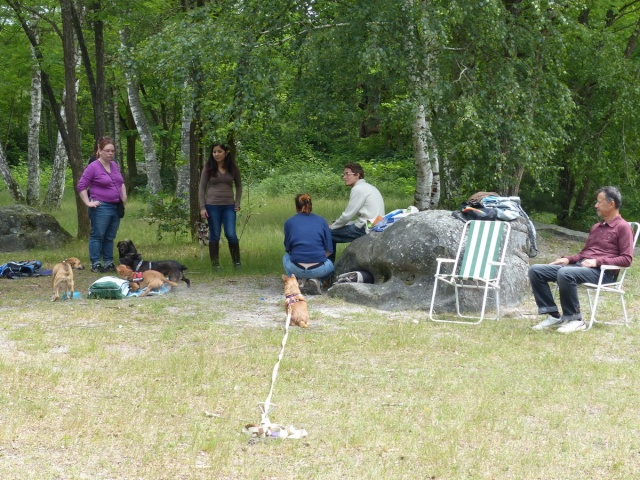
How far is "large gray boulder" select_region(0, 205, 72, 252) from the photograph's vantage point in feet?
51.2

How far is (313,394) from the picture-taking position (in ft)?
20.6

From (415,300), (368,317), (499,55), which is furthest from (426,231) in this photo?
(499,55)

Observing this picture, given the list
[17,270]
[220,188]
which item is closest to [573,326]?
[220,188]

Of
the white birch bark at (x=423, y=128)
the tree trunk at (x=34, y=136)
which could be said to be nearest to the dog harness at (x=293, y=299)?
the white birch bark at (x=423, y=128)

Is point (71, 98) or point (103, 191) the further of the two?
point (71, 98)

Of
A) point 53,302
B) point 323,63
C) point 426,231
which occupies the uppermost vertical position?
point 323,63

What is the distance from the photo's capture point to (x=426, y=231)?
10.2 m

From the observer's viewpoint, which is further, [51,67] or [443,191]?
[51,67]

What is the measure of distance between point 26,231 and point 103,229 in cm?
442

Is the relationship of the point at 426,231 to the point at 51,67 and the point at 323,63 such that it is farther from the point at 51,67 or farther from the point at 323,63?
the point at 51,67

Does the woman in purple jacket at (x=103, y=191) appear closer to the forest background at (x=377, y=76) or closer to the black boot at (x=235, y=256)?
the forest background at (x=377, y=76)

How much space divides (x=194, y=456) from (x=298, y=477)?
0.63 m

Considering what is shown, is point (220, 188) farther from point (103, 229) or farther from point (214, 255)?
point (103, 229)

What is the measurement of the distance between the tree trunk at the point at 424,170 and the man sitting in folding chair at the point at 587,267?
4503 mm
